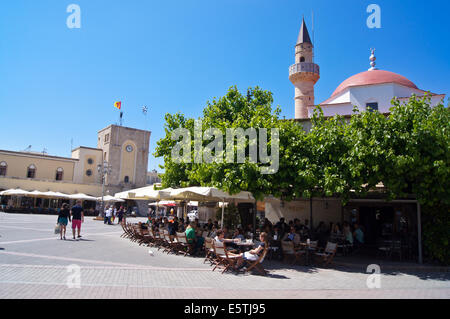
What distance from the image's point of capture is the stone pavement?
673cm

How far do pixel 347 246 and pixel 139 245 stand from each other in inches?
350

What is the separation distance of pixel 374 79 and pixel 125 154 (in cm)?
4252

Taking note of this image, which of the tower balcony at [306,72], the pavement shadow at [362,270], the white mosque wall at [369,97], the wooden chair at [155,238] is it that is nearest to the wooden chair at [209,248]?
the pavement shadow at [362,270]

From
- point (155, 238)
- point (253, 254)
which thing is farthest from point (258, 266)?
point (155, 238)

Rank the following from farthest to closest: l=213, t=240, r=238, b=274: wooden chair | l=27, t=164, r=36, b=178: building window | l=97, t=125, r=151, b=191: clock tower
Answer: l=97, t=125, r=151, b=191: clock tower
l=27, t=164, r=36, b=178: building window
l=213, t=240, r=238, b=274: wooden chair

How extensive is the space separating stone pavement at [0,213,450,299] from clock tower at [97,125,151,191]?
151 feet

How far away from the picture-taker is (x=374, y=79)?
1110 inches

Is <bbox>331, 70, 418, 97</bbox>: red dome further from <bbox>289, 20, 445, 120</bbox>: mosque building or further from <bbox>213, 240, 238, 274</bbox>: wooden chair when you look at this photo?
<bbox>213, 240, 238, 274</bbox>: wooden chair

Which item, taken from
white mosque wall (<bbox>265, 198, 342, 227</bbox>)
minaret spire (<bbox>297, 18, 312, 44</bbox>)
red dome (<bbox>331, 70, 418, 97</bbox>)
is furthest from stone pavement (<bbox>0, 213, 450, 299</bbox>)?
minaret spire (<bbox>297, 18, 312, 44</bbox>)

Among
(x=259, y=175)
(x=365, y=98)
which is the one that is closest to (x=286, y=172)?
(x=259, y=175)

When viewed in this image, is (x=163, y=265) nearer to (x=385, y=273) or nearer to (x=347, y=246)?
(x=385, y=273)

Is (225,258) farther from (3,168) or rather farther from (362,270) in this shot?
(3,168)

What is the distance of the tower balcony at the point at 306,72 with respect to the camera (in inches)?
1364
